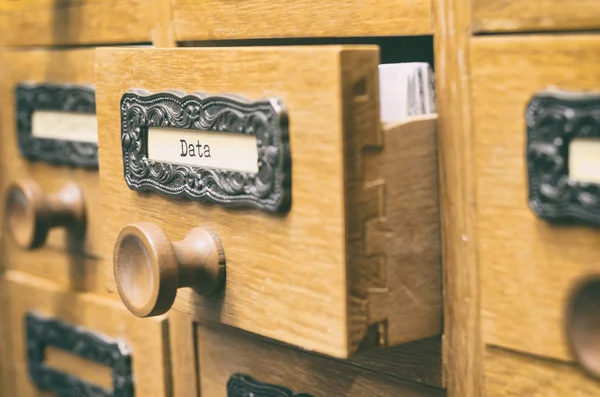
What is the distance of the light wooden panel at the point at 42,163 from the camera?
850mm

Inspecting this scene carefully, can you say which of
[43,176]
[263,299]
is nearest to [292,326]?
[263,299]

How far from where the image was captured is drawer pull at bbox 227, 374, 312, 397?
67 cm

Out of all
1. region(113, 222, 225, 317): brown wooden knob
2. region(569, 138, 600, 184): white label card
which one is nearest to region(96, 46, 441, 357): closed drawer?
region(113, 222, 225, 317): brown wooden knob

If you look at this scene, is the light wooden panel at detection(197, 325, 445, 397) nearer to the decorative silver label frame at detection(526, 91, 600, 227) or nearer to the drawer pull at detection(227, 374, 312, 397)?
the drawer pull at detection(227, 374, 312, 397)

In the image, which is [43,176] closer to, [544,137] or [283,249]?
[283,249]

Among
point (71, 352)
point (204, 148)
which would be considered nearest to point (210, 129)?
point (204, 148)

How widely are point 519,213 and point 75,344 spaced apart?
54cm

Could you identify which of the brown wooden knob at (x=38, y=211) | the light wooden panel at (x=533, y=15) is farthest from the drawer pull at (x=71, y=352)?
the light wooden panel at (x=533, y=15)

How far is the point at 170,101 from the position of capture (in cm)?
59

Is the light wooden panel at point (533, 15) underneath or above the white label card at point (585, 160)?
above

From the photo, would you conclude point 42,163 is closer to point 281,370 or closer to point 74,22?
point 74,22

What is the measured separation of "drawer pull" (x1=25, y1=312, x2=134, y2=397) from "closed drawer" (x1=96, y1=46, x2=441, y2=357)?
0.23m

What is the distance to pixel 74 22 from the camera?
2.81 feet

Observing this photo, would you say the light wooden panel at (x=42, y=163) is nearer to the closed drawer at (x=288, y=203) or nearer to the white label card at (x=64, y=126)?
the white label card at (x=64, y=126)
